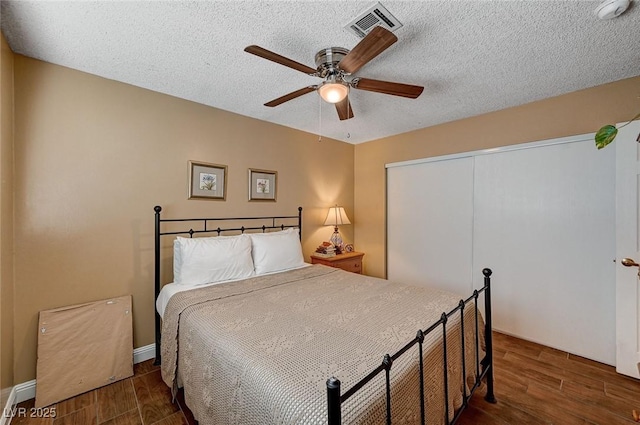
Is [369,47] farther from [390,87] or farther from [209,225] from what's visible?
[209,225]

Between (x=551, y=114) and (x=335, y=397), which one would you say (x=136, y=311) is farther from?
(x=551, y=114)

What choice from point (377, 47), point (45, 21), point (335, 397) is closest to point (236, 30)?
point (377, 47)

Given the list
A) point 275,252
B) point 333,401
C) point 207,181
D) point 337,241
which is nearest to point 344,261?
point 337,241

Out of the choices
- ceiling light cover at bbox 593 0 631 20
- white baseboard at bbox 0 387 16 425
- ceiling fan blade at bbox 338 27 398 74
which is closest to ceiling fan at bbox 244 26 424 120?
ceiling fan blade at bbox 338 27 398 74

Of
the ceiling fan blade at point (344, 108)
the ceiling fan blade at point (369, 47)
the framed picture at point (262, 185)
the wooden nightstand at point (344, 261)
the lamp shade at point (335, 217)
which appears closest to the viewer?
the ceiling fan blade at point (369, 47)

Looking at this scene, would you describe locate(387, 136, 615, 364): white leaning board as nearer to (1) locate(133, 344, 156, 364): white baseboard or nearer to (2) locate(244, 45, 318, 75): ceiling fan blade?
(2) locate(244, 45, 318, 75): ceiling fan blade

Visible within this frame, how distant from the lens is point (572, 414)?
1.76m

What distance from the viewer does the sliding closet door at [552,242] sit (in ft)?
7.73

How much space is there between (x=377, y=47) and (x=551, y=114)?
2.30 m

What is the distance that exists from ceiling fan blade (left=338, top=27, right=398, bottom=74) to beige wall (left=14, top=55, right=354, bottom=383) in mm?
1786

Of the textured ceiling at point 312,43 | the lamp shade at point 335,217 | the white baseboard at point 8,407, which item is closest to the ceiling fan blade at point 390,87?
the textured ceiling at point 312,43

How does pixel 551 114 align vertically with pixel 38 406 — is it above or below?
above

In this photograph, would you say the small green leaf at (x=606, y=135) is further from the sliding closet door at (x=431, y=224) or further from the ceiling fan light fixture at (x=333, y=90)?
A: the ceiling fan light fixture at (x=333, y=90)

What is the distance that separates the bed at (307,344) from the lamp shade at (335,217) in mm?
1314
